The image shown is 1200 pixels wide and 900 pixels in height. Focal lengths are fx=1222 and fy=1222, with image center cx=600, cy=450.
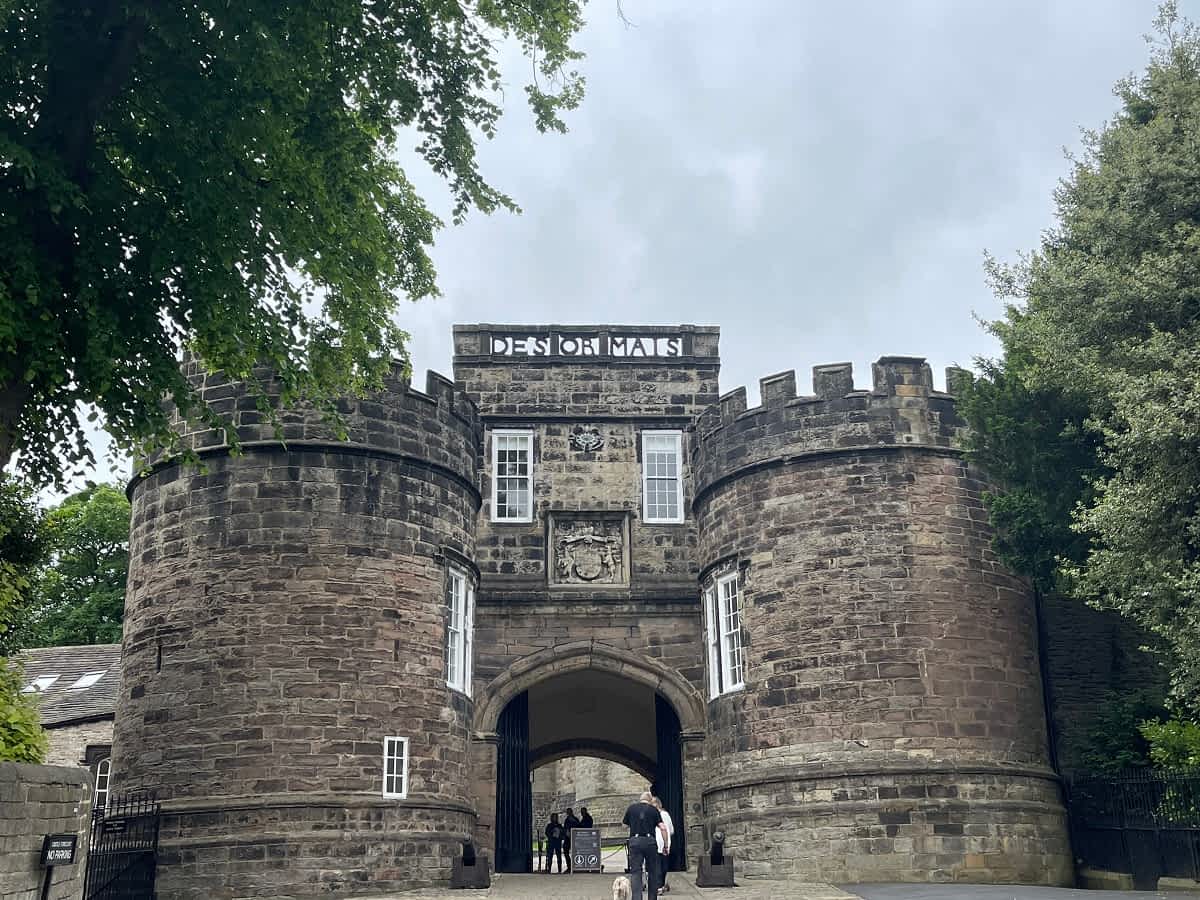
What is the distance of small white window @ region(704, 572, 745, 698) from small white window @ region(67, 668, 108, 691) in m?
17.3

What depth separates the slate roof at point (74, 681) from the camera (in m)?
28.0

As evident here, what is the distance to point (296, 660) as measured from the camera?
17156 mm

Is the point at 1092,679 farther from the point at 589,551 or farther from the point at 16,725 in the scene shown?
the point at 16,725

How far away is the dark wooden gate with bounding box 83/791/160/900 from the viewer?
15.4 metres

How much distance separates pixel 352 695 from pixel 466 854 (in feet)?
9.09

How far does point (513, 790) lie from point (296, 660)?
19.5 feet

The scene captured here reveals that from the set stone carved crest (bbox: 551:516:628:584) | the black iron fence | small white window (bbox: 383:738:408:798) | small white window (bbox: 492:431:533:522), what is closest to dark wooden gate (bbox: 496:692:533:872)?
stone carved crest (bbox: 551:516:628:584)

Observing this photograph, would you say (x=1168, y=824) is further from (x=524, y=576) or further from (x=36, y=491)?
(x=36, y=491)

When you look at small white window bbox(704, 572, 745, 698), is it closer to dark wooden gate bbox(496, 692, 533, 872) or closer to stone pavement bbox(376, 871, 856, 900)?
stone pavement bbox(376, 871, 856, 900)

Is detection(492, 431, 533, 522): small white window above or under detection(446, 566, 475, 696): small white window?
above

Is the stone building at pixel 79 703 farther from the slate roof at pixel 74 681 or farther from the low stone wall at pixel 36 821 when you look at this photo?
the low stone wall at pixel 36 821

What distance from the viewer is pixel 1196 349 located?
1427 centimetres

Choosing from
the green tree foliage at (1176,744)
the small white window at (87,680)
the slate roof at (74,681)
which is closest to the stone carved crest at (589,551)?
the green tree foliage at (1176,744)

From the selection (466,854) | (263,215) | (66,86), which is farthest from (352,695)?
(66,86)
